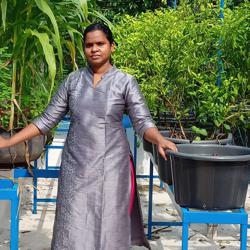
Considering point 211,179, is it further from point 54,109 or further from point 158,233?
point 158,233

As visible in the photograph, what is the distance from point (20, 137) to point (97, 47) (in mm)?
446

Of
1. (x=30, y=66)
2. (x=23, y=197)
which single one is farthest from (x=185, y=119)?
(x=23, y=197)

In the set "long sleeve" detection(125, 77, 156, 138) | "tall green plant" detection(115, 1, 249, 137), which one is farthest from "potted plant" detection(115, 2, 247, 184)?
"long sleeve" detection(125, 77, 156, 138)

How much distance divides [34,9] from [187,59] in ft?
2.58

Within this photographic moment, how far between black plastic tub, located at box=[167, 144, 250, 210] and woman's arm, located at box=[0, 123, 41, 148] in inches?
20.4

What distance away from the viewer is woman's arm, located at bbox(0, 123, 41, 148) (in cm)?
206

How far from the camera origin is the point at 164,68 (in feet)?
9.15

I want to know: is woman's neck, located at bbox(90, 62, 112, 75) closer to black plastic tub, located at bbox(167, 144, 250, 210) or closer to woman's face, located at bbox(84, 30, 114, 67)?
woman's face, located at bbox(84, 30, 114, 67)

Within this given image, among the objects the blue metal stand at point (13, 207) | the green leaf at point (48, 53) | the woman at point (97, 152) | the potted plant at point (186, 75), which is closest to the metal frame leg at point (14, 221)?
the blue metal stand at point (13, 207)

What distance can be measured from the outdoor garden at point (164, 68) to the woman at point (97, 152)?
0.21 m

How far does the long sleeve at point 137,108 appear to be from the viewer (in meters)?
2.03

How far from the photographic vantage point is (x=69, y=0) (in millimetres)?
2506

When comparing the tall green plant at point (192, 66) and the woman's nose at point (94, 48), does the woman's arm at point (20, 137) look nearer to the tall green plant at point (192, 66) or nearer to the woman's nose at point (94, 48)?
the woman's nose at point (94, 48)

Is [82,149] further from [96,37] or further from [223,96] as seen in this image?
[223,96]
